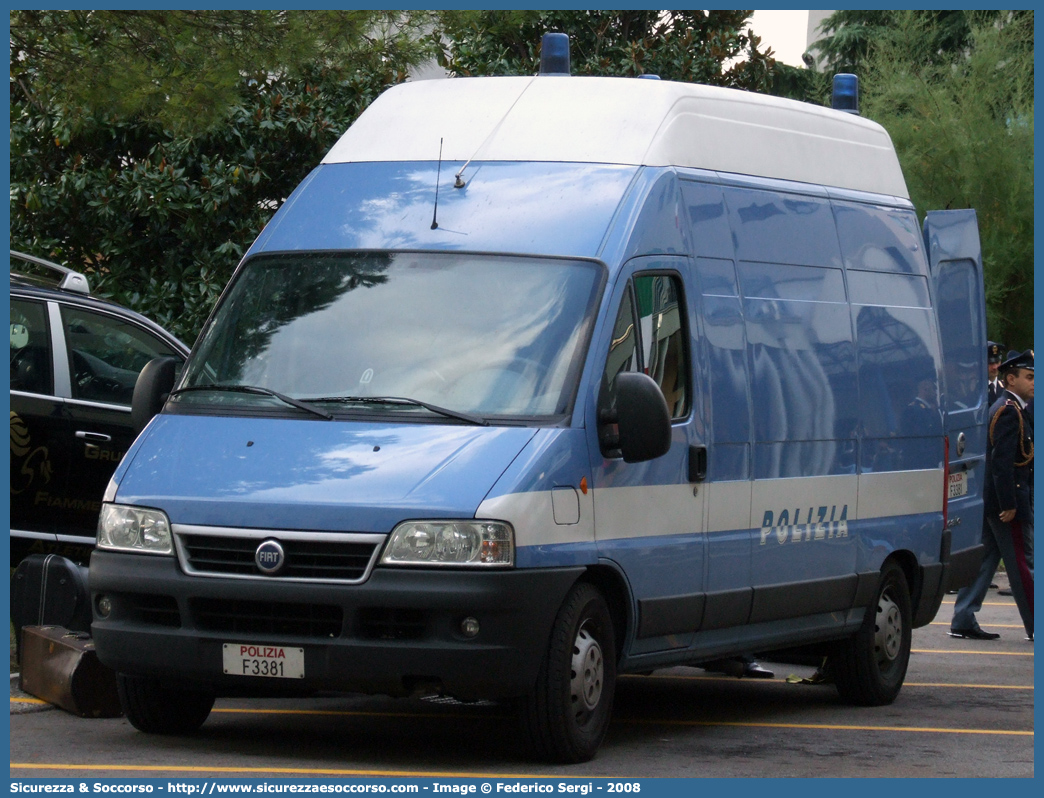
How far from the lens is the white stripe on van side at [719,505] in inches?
305

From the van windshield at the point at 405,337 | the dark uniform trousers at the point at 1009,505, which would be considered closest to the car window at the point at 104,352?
the van windshield at the point at 405,337

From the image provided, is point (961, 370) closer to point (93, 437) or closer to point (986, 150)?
point (93, 437)

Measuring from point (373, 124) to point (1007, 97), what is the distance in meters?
23.9

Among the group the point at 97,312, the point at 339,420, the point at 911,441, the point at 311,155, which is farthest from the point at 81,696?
the point at 311,155

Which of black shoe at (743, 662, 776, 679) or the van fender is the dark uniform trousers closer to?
black shoe at (743, 662, 776, 679)

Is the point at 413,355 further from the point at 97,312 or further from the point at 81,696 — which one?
the point at 97,312

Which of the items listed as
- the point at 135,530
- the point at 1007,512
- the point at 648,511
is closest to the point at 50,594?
the point at 135,530

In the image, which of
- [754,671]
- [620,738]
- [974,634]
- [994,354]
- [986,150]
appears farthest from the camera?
[986,150]

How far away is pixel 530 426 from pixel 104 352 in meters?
4.29

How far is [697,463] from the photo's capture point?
8.96 metres

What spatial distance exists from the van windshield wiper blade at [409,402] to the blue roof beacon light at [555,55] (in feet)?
9.04

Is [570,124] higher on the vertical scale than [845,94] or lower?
lower

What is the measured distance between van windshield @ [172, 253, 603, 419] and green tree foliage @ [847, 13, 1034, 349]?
806 inches

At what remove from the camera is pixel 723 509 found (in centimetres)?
927
